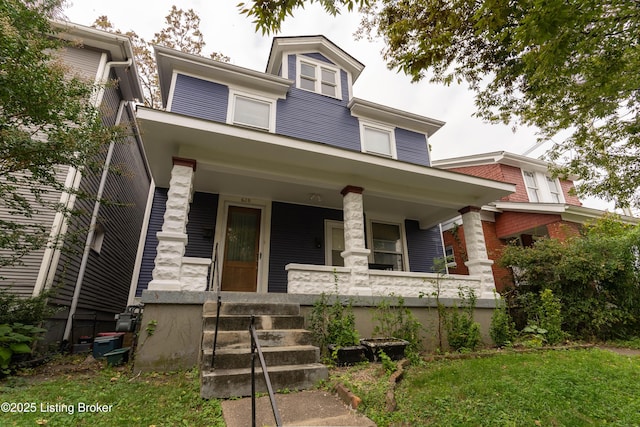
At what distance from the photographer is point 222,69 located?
726cm

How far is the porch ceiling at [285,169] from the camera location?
4941mm

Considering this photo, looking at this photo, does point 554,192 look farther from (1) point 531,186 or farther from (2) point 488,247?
(2) point 488,247

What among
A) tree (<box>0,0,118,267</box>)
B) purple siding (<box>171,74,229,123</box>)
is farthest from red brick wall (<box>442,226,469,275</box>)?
tree (<box>0,0,118,267</box>)

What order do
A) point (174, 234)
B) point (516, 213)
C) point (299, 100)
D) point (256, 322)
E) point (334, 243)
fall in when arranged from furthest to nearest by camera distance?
point (516, 213) → point (299, 100) → point (334, 243) → point (174, 234) → point (256, 322)

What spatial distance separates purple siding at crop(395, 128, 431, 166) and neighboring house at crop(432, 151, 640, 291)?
3.15m

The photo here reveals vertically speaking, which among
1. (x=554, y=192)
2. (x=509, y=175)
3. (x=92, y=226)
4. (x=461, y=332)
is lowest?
(x=461, y=332)

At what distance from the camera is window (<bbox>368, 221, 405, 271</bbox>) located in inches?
330

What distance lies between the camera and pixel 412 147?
916 centimetres

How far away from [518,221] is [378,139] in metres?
6.38

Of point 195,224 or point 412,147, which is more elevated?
point 412,147

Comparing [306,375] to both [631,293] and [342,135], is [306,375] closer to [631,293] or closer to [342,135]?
[342,135]

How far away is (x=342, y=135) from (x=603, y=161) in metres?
7.01

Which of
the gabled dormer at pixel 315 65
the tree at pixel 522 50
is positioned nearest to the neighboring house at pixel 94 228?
the gabled dormer at pixel 315 65


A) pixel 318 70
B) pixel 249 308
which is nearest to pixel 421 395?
pixel 249 308
